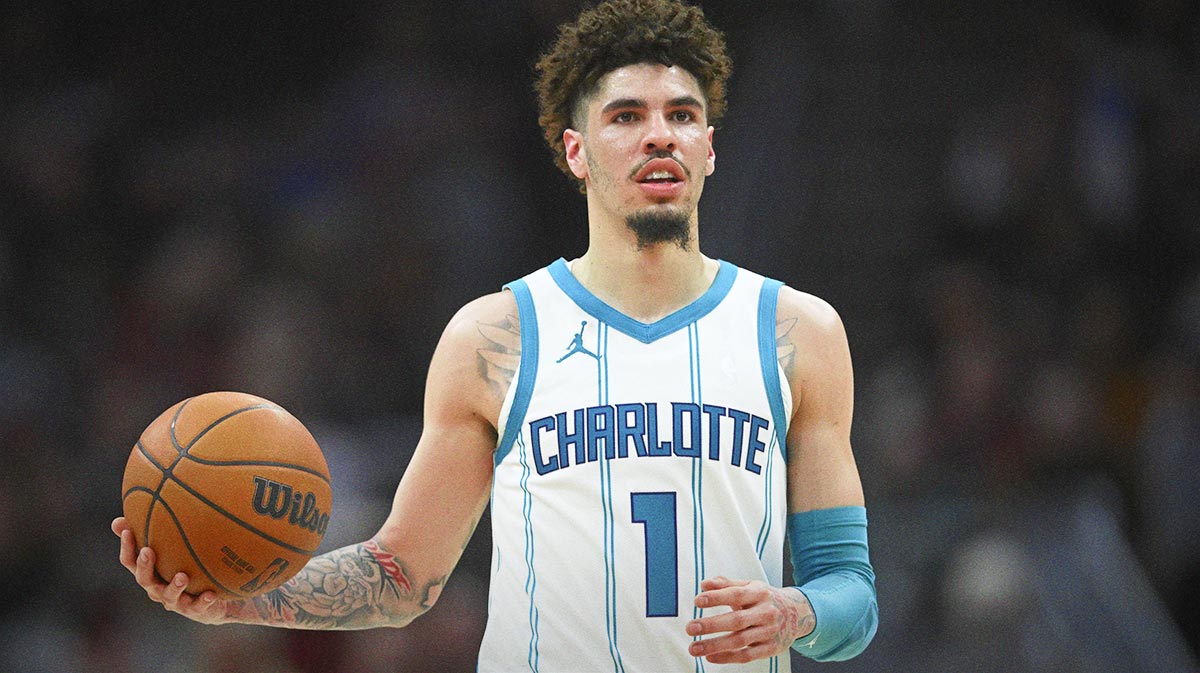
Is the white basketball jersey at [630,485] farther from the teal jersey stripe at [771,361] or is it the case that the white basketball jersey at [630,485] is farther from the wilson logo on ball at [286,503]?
the wilson logo on ball at [286,503]

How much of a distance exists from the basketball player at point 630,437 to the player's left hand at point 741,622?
0.16 metres

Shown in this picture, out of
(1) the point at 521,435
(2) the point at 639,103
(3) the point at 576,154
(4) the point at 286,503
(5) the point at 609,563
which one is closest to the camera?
(4) the point at 286,503

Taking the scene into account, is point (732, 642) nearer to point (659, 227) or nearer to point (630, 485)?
point (630, 485)

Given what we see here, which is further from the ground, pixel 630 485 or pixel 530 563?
pixel 630 485

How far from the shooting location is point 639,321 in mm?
3279

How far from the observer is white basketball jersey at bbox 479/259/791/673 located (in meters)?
3.08

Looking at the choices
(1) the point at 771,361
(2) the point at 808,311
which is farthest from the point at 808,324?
(1) the point at 771,361

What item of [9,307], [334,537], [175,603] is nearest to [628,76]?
[175,603]

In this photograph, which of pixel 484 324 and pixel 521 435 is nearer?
pixel 521 435

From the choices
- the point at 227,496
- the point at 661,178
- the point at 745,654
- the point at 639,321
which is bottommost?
the point at 745,654

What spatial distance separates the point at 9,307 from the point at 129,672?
1.80 m

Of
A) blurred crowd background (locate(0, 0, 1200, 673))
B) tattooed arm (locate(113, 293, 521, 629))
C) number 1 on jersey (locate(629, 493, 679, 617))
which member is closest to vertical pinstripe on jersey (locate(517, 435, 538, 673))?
tattooed arm (locate(113, 293, 521, 629))

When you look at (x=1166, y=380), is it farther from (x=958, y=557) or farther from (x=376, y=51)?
(x=376, y=51)

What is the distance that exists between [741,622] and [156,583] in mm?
1191
